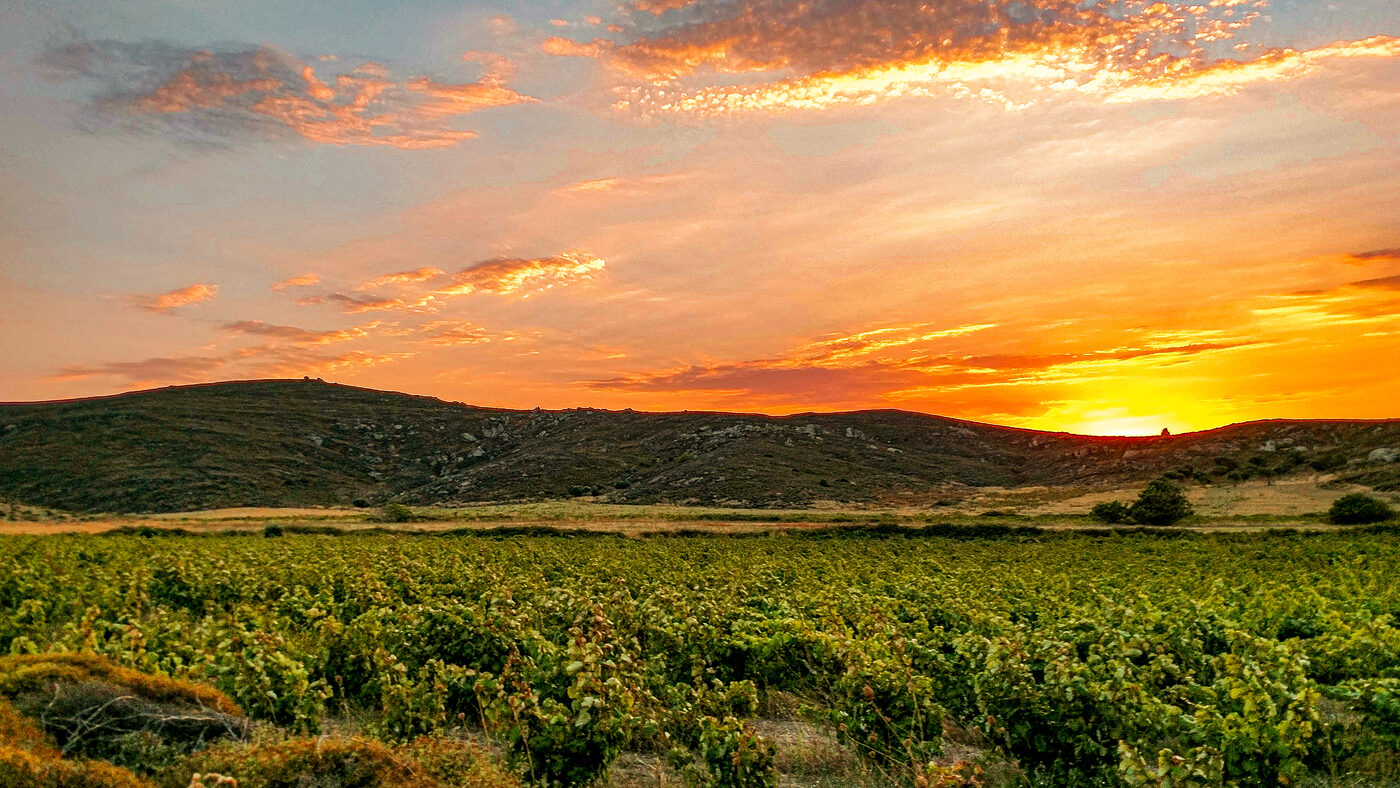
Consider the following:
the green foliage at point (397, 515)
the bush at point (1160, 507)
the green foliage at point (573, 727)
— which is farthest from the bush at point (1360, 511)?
the green foliage at point (397, 515)

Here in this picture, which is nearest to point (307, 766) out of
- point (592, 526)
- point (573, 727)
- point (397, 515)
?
point (573, 727)

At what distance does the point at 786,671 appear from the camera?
49.9 ft

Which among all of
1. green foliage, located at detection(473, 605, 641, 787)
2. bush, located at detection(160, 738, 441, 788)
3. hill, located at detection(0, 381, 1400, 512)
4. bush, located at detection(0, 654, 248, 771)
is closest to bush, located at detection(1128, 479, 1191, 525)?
hill, located at detection(0, 381, 1400, 512)

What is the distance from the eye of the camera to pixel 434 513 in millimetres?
92375

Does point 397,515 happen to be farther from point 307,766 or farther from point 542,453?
point 307,766

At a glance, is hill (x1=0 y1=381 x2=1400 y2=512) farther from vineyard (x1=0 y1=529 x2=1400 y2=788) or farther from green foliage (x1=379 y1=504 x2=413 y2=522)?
vineyard (x1=0 y1=529 x2=1400 y2=788)

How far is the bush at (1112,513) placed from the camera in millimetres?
72500

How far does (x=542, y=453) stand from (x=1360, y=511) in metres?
119

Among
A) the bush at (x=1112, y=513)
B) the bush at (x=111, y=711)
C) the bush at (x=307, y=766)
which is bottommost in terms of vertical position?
the bush at (x=1112, y=513)

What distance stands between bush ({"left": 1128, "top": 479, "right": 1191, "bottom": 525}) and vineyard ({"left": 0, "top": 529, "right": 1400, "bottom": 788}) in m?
45.9

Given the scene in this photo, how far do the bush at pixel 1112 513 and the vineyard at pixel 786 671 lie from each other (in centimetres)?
4797

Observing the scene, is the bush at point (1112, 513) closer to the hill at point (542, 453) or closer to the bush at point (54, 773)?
the hill at point (542, 453)

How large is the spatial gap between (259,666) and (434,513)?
280 feet

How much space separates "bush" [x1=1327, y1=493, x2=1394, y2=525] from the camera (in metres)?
61.7
